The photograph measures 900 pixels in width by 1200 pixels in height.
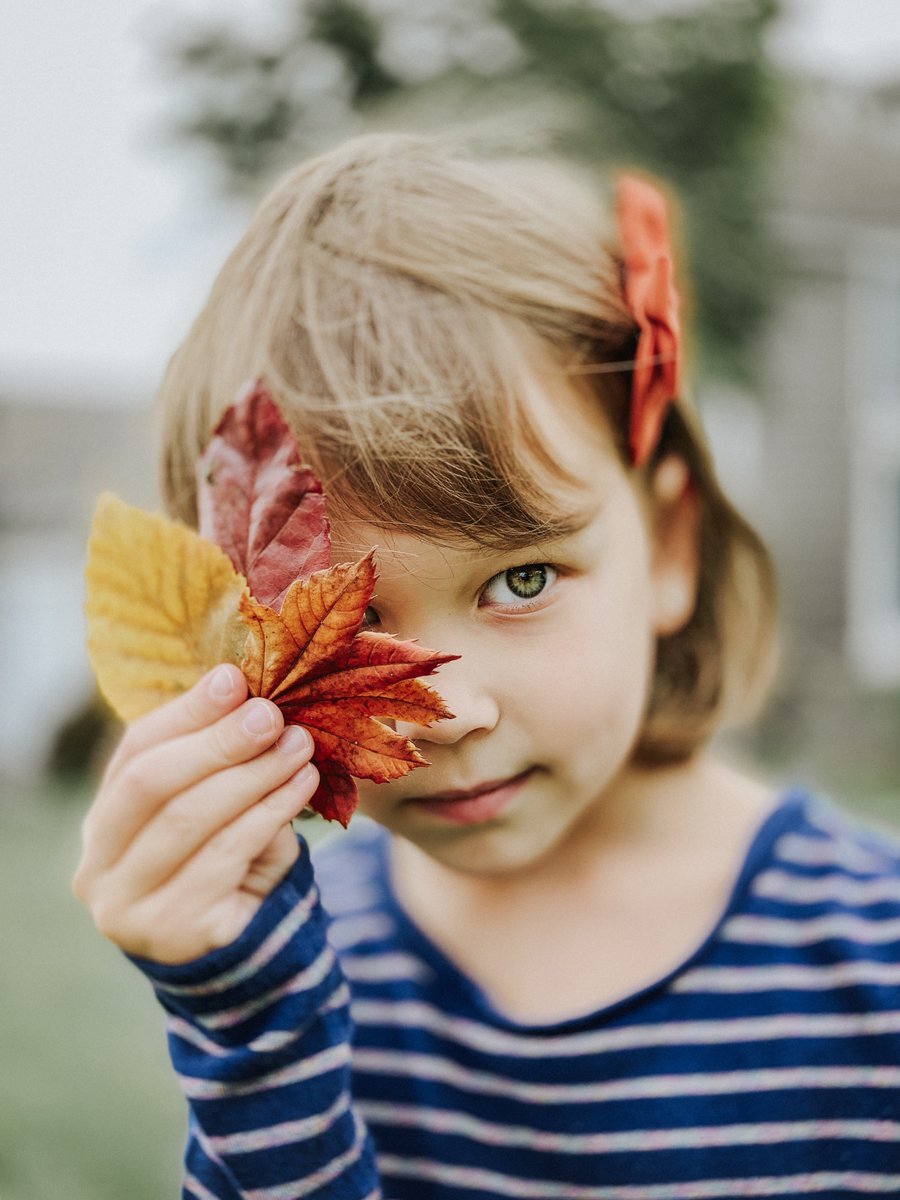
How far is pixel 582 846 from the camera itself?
1.23 meters

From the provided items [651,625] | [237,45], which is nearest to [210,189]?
[237,45]

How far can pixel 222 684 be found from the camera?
0.76 m

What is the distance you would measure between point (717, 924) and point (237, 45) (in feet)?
20.3

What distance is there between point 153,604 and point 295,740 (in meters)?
0.15

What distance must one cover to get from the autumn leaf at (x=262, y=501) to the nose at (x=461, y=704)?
16 cm

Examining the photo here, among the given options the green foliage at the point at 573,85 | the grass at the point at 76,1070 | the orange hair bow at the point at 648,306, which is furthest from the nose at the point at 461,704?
the green foliage at the point at 573,85

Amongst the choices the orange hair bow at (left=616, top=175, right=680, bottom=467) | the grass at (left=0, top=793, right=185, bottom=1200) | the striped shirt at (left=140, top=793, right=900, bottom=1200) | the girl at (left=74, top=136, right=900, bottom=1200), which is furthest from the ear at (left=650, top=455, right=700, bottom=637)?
the grass at (left=0, top=793, right=185, bottom=1200)

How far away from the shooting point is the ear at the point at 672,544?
119 cm

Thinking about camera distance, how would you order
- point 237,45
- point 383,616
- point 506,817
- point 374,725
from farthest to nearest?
point 237,45, point 506,817, point 383,616, point 374,725

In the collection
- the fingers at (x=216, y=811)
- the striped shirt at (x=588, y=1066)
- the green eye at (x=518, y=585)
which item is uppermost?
the green eye at (x=518, y=585)

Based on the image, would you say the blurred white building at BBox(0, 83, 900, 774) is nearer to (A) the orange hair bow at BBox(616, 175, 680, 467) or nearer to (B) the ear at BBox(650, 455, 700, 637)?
→ (B) the ear at BBox(650, 455, 700, 637)

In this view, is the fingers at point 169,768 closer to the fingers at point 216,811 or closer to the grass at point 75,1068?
the fingers at point 216,811

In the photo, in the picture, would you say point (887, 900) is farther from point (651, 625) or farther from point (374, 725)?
point (374, 725)

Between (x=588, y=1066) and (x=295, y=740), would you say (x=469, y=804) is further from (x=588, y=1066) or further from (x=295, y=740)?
(x=588, y=1066)
